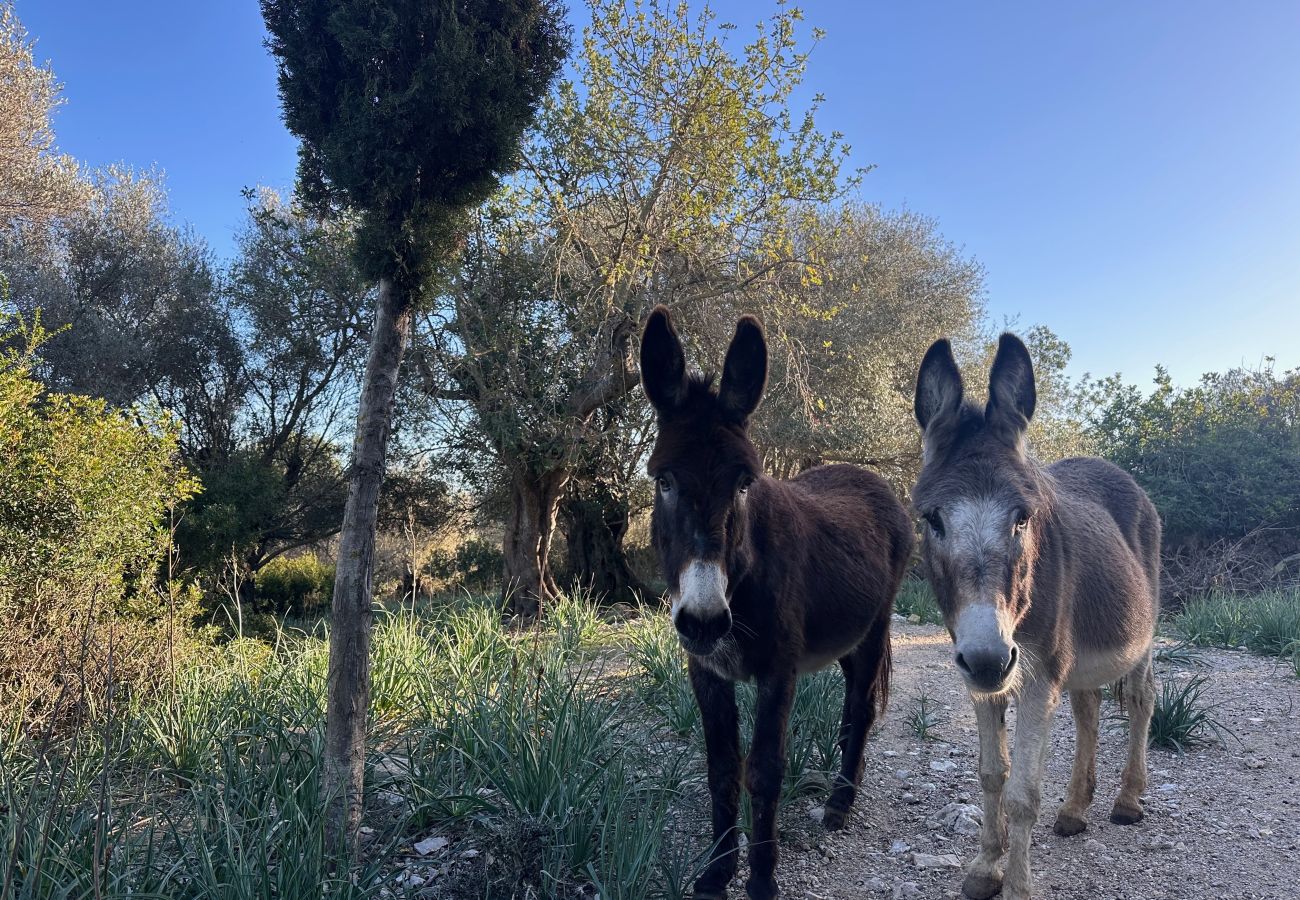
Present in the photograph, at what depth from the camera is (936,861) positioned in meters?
3.22

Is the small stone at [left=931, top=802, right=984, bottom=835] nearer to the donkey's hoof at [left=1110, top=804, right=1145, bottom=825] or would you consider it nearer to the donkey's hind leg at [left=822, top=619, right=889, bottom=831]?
the donkey's hind leg at [left=822, top=619, right=889, bottom=831]

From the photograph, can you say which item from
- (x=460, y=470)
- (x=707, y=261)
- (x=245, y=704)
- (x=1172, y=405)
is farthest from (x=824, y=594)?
(x=1172, y=405)

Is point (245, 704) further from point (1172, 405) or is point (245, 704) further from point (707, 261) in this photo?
point (1172, 405)

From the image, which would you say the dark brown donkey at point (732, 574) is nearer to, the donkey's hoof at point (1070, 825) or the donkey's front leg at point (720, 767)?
the donkey's front leg at point (720, 767)

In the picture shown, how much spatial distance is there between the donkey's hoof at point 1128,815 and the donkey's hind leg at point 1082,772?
0.59 feet

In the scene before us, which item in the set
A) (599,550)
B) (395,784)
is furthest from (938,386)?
(599,550)

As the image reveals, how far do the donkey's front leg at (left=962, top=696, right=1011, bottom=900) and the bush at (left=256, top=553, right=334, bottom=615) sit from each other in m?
17.5

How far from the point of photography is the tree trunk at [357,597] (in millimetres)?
2775

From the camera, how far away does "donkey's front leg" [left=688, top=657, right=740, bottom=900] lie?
2.68 meters

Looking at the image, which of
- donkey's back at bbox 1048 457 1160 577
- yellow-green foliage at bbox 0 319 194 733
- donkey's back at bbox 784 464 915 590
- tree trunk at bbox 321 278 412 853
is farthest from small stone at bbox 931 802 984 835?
yellow-green foliage at bbox 0 319 194 733

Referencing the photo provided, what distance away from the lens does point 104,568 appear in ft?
18.5

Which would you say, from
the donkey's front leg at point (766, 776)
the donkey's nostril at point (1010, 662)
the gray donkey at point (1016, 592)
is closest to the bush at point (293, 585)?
the donkey's front leg at point (766, 776)

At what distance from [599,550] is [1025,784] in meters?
13.5

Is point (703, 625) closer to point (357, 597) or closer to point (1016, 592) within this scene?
point (1016, 592)
